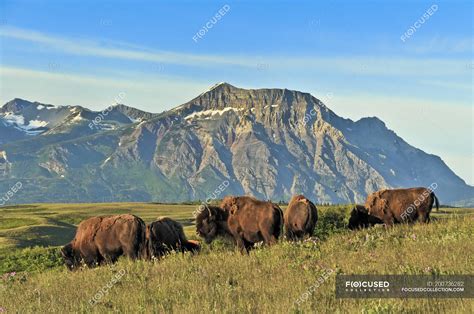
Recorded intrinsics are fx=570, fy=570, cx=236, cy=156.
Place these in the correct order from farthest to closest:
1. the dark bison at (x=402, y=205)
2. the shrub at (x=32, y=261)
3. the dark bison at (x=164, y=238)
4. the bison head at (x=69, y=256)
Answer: the shrub at (x=32, y=261) < the dark bison at (x=402, y=205) < the bison head at (x=69, y=256) < the dark bison at (x=164, y=238)

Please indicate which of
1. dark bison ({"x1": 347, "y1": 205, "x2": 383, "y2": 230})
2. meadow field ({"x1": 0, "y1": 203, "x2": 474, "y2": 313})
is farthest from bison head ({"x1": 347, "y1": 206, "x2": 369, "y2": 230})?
meadow field ({"x1": 0, "y1": 203, "x2": 474, "y2": 313})

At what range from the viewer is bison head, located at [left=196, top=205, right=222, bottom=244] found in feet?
69.7

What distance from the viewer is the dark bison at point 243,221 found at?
20.5 m

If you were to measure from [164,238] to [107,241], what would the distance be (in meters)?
2.12

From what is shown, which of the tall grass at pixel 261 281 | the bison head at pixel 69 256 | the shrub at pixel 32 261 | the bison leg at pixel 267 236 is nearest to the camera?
the tall grass at pixel 261 281

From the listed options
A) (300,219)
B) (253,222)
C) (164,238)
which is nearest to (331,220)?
(300,219)

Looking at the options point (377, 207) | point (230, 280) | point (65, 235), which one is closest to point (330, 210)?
point (377, 207)

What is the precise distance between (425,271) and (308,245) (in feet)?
19.9

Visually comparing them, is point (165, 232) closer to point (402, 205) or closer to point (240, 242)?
point (240, 242)

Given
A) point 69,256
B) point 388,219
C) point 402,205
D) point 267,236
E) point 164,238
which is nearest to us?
point 267,236

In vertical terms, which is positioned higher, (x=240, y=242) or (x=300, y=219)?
(x=300, y=219)

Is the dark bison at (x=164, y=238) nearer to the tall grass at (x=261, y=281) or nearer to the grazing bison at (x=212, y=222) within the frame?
the grazing bison at (x=212, y=222)

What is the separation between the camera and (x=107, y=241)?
21.0m

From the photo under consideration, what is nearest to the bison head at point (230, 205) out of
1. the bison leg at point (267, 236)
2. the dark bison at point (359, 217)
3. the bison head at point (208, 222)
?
the bison head at point (208, 222)
